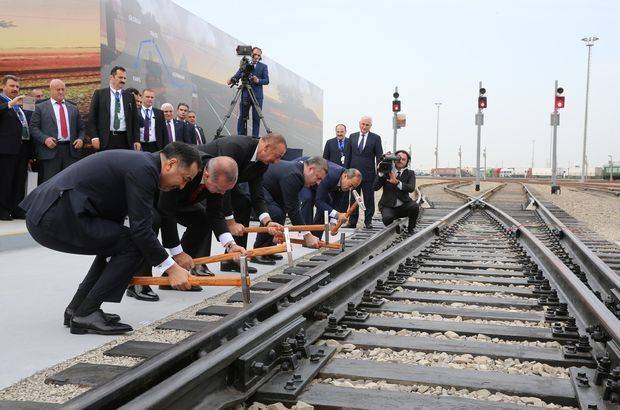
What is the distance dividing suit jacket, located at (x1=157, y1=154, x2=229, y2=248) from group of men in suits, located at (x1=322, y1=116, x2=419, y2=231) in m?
3.09

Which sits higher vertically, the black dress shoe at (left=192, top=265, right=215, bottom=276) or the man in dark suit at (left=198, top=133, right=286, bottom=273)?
the man in dark suit at (left=198, top=133, right=286, bottom=273)

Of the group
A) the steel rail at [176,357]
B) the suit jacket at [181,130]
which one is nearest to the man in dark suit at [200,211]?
the steel rail at [176,357]

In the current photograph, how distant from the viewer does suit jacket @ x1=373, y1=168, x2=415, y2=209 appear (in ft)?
30.1

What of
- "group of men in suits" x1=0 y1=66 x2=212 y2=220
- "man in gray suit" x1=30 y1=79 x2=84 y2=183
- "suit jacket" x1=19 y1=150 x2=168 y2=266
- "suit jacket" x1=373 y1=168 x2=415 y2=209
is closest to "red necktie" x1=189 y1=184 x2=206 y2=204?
"suit jacket" x1=19 y1=150 x2=168 y2=266

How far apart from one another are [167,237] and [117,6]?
764 centimetres

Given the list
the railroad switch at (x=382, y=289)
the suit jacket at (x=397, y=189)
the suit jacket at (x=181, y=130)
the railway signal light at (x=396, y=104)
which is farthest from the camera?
the railway signal light at (x=396, y=104)

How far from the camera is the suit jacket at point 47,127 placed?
805 centimetres

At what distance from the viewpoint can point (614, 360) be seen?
2875mm

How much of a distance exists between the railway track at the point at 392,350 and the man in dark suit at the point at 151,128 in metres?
4.49

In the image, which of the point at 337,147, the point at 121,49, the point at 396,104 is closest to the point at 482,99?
the point at 396,104

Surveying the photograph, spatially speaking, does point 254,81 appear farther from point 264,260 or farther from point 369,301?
point 369,301

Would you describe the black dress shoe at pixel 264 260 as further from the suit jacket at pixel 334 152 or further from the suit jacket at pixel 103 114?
the suit jacket at pixel 334 152

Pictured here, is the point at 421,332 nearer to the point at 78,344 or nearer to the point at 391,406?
the point at 391,406

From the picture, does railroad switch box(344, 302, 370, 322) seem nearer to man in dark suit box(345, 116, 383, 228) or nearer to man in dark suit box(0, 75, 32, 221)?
man in dark suit box(0, 75, 32, 221)
